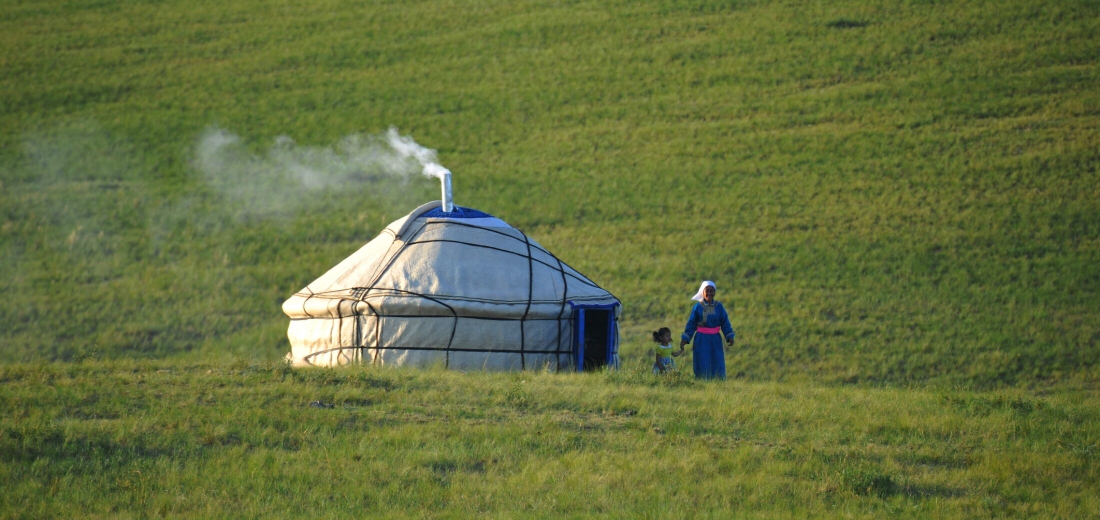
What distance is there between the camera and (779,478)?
21.6 feet

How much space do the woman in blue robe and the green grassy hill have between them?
5.39 m

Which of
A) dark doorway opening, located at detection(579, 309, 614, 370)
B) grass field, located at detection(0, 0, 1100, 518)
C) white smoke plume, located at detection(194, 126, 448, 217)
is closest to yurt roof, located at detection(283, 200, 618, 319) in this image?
dark doorway opening, located at detection(579, 309, 614, 370)

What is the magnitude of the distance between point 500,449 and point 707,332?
4038 mm

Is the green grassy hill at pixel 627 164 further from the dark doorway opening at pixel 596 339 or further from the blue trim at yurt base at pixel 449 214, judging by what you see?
the blue trim at yurt base at pixel 449 214

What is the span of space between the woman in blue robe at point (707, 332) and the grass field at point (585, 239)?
61cm

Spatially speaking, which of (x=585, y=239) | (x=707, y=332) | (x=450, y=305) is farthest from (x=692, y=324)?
(x=585, y=239)

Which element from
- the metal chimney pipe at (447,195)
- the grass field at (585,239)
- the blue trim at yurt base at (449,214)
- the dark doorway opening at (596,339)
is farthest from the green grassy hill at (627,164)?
the metal chimney pipe at (447,195)

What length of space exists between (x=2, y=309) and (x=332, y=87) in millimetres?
14890

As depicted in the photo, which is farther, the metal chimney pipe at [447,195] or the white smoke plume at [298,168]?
the white smoke plume at [298,168]

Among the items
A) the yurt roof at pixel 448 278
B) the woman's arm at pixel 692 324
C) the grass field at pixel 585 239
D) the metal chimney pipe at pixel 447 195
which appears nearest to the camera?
the grass field at pixel 585 239

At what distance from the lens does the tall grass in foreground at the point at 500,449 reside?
6004 mm

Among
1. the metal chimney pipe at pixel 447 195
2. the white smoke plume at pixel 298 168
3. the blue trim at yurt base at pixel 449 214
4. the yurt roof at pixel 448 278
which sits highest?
the white smoke plume at pixel 298 168

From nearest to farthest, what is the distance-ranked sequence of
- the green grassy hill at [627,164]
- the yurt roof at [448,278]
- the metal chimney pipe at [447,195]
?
the yurt roof at [448,278] → the metal chimney pipe at [447,195] → the green grassy hill at [627,164]

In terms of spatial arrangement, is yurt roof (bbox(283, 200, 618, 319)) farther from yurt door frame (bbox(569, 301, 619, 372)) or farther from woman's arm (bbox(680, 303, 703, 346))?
woman's arm (bbox(680, 303, 703, 346))
